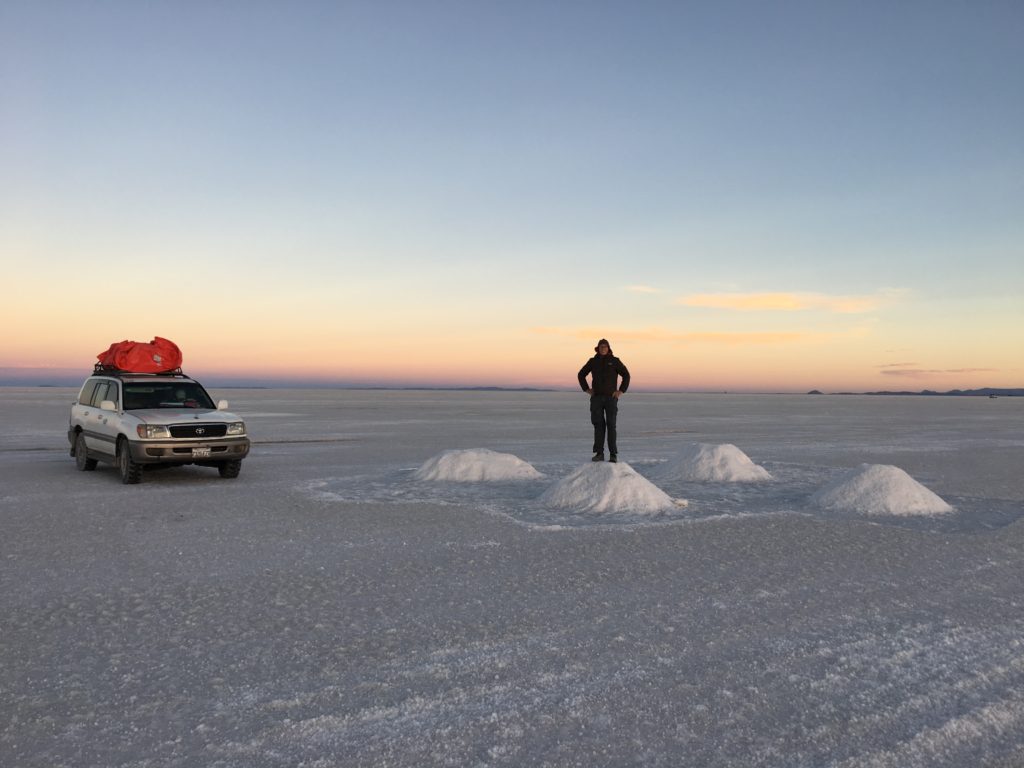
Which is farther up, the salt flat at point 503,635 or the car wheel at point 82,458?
the car wheel at point 82,458

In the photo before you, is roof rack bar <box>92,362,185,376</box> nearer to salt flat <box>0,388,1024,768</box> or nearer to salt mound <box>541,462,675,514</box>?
salt flat <box>0,388,1024,768</box>

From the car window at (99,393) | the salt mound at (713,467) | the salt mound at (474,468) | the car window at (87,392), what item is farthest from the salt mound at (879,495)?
the car window at (87,392)

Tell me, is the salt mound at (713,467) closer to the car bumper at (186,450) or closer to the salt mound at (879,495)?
the salt mound at (879,495)

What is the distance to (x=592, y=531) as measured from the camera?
27.6 ft

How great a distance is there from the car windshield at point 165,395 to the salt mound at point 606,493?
6801mm

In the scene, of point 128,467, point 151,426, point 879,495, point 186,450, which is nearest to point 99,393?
point 128,467

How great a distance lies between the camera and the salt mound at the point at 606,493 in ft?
32.0

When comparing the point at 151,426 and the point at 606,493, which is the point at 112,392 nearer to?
the point at 151,426

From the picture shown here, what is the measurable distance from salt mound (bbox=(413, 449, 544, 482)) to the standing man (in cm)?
146

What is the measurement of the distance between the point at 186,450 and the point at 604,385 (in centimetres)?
692

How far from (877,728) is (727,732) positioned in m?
0.70

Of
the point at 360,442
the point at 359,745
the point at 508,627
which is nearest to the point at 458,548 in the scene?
the point at 508,627

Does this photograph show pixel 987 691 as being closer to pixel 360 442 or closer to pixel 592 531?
pixel 592 531

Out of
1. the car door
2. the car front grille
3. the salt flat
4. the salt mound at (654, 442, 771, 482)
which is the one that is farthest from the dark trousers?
the car door
